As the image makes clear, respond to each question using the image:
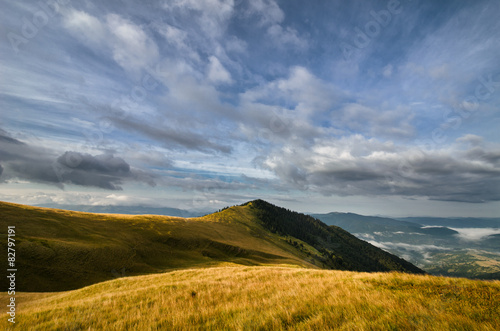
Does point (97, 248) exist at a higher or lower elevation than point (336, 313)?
lower

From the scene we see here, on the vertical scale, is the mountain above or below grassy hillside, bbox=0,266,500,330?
below

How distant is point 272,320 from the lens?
16.9ft

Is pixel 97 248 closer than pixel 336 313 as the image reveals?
No

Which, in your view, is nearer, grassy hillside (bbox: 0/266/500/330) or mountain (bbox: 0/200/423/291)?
grassy hillside (bbox: 0/266/500/330)

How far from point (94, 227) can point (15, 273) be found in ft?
117

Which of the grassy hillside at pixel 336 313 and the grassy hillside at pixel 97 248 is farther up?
the grassy hillside at pixel 336 313

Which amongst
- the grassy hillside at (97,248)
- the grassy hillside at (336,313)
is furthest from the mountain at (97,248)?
the grassy hillside at (336,313)

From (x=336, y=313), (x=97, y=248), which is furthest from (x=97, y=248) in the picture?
(x=336, y=313)

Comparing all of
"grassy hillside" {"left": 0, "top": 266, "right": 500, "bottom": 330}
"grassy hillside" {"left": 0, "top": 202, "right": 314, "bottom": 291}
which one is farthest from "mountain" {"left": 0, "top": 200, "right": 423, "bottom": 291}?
"grassy hillside" {"left": 0, "top": 266, "right": 500, "bottom": 330}

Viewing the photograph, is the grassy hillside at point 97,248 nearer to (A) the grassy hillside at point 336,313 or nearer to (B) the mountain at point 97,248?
(B) the mountain at point 97,248

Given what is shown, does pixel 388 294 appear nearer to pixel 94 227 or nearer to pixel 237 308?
pixel 237 308

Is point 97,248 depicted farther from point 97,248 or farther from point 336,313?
point 336,313

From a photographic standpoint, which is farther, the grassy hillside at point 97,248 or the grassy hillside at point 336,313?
the grassy hillside at point 97,248

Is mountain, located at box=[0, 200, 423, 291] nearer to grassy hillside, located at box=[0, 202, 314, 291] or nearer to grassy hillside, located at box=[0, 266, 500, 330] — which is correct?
grassy hillside, located at box=[0, 202, 314, 291]
